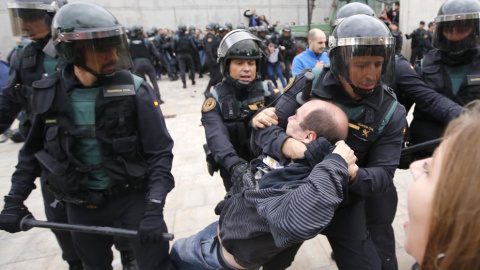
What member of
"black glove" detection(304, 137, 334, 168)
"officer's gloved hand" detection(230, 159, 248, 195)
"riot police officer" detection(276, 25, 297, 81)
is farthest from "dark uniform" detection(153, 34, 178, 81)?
"black glove" detection(304, 137, 334, 168)

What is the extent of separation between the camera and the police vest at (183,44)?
415 inches

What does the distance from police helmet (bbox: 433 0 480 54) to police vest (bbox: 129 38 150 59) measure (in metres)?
7.37

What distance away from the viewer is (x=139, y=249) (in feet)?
6.07

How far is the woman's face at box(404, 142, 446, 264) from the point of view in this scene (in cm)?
73

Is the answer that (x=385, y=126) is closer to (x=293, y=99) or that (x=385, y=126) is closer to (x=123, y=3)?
(x=293, y=99)

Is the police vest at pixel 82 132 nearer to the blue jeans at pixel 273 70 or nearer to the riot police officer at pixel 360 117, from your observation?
the riot police officer at pixel 360 117

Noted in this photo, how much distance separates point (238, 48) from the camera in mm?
2314

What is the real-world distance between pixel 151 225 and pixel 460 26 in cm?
247

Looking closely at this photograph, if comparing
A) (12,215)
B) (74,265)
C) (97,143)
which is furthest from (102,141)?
(74,265)

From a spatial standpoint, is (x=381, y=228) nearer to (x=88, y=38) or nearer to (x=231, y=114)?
(x=231, y=114)

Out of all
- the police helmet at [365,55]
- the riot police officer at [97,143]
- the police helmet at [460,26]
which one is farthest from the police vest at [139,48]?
the police helmet at [365,55]

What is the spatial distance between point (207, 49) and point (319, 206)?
9496mm

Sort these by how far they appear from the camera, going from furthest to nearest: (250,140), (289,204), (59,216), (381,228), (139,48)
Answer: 1. (139,48)
2. (59,216)
3. (381,228)
4. (250,140)
5. (289,204)

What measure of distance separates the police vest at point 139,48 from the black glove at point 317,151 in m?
7.92
